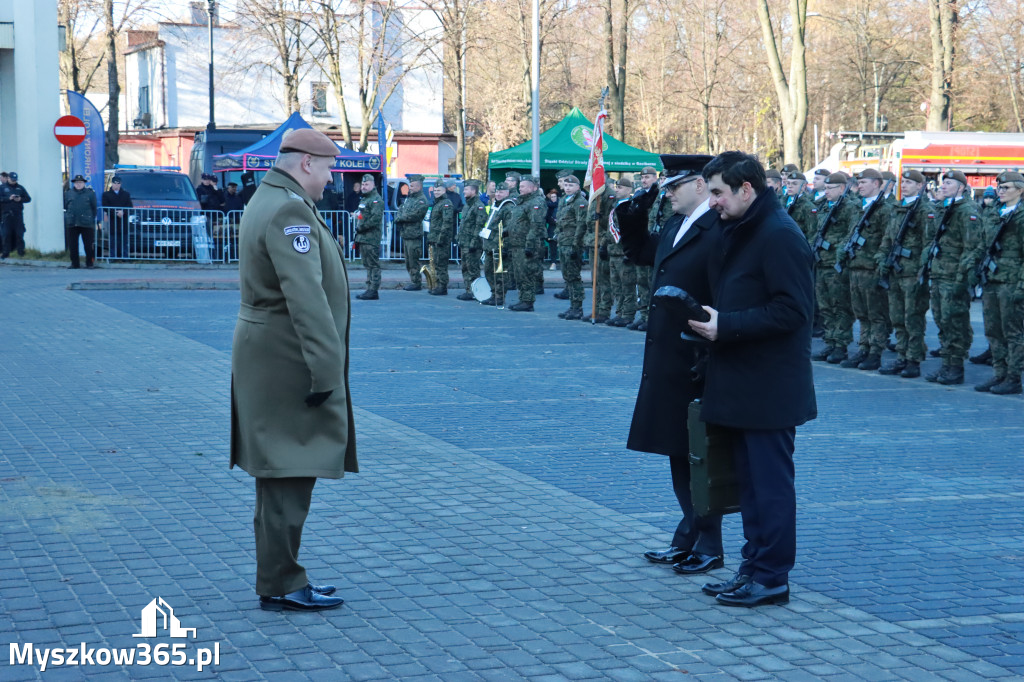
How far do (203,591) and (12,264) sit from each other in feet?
75.5

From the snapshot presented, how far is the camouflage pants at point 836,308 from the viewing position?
1412cm

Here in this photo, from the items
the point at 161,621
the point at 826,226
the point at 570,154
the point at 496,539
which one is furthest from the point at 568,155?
the point at 161,621

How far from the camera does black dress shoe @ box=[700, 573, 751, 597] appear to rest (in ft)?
17.7

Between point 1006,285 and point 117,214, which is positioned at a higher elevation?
point 117,214

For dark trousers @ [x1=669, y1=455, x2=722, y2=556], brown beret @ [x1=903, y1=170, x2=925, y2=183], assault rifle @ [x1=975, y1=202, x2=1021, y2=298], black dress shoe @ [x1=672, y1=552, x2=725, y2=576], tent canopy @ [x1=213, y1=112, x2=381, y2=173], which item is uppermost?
tent canopy @ [x1=213, y1=112, x2=381, y2=173]

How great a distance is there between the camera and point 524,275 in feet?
62.6

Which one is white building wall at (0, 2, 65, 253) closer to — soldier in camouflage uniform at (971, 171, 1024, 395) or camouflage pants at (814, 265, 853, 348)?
camouflage pants at (814, 265, 853, 348)

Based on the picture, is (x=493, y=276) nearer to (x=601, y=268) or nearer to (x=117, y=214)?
(x=601, y=268)

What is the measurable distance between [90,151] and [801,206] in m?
18.4

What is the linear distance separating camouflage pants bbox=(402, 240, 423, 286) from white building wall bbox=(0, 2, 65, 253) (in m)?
9.64

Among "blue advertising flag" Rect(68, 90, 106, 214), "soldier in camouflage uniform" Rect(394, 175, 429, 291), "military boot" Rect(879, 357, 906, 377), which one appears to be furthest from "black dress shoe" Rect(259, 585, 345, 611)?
"blue advertising flag" Rect(68, 90, 106, 214)

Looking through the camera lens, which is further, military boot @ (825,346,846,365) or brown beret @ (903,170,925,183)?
military boot @ (825,346,846,365)

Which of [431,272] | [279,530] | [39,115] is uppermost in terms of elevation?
[39,115]

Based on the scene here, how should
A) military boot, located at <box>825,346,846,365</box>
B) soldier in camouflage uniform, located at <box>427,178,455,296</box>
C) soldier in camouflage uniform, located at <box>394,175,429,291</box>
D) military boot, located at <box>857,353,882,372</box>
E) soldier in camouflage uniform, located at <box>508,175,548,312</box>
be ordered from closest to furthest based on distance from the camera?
military boot, located at <box>857,353,882,372</box>, military boot, located at <box>825,346,846,365</box>, soldier in camouflage uniform, located at <box>508,175,548,312</box>, soldier in camouflage uniform, located at <box>427,178,455,296</box>, soldier in camouflage uniform, located at <box>394,175,429,291</box>
